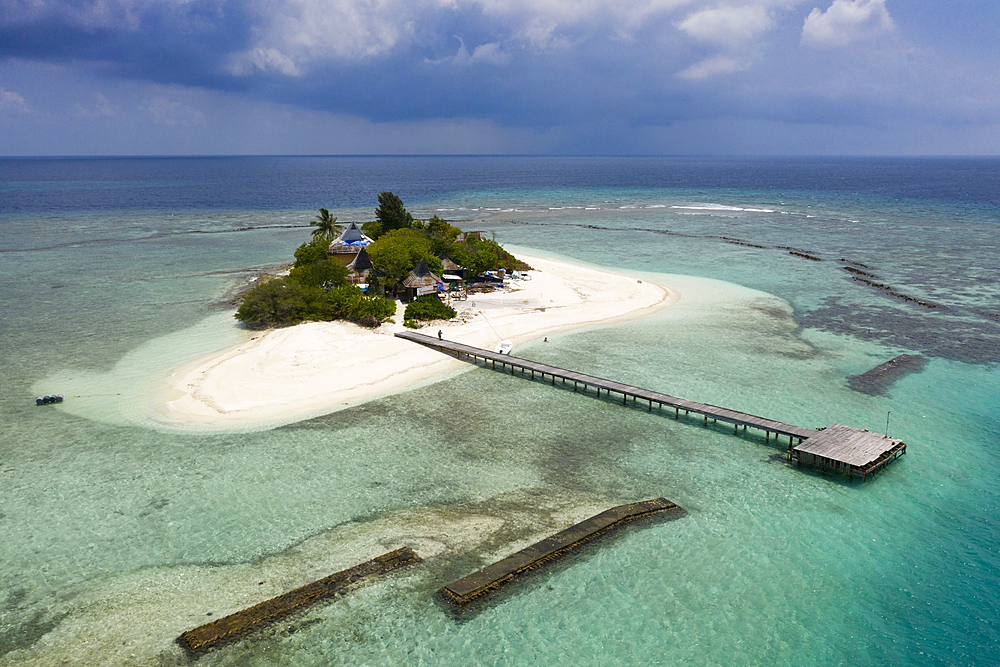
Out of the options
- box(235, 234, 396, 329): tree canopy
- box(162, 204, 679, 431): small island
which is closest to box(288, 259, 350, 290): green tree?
box(162, 204, 679, 431): small island

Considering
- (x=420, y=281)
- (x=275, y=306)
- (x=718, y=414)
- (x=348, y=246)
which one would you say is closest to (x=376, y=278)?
(x=420, y=281)

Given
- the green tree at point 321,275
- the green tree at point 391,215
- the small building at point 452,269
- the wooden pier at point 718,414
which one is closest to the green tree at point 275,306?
the green tree at point 321,275

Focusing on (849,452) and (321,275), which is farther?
(321,275)

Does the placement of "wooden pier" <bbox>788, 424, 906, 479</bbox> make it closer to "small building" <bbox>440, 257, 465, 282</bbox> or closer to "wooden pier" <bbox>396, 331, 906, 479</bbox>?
"wooden pier" <bbox>396, 331, 906, 479</bbox>

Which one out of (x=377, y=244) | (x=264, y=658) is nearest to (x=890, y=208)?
(x=377, y=244)

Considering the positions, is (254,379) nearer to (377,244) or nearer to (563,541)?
(563,541)

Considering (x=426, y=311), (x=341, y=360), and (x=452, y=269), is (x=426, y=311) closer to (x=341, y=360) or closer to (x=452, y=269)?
(x=341, y=360)
